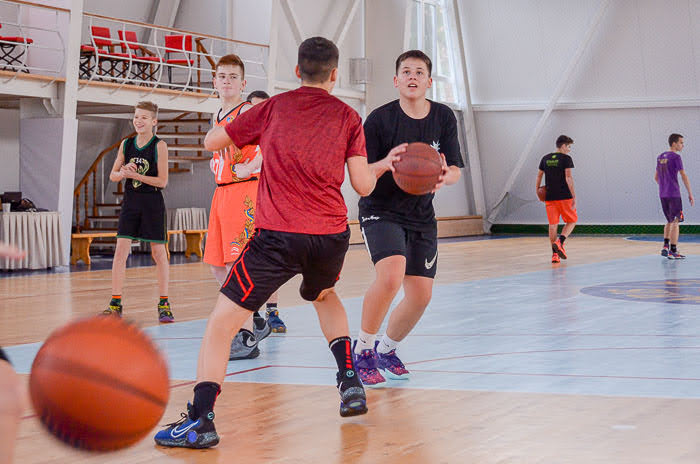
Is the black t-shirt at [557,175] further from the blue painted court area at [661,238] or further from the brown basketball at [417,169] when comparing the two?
the brown basketball at [417,169]

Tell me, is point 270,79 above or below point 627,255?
above

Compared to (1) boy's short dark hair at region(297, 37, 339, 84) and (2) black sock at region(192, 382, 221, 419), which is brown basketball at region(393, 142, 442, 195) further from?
(2) black sock at region(192, 382, 221, 419)

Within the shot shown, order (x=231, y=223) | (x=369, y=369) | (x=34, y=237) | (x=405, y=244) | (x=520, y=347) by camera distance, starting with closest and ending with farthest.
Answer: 1. (x=405, y=244)
2. (x=369, y=369)
3. (x=231, y=223)
4. (x=520, y=347)
5. (x=34, y=237)

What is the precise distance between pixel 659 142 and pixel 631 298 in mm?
14377

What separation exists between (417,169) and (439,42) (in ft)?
64.7

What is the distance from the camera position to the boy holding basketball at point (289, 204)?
3672 millimetres

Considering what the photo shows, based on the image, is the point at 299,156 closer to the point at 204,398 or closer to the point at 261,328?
the point at 204,398

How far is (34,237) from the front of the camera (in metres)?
13.1

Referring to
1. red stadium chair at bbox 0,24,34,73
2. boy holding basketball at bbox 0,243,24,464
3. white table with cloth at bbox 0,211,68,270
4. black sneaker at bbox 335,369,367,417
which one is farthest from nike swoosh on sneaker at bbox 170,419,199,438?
red stadium chair at bbox 0,24,34,73

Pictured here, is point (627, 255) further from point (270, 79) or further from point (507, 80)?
point (507, 80)

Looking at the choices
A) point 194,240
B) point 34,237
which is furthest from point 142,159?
point 194,240

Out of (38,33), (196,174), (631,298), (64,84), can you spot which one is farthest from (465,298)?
(196,174)

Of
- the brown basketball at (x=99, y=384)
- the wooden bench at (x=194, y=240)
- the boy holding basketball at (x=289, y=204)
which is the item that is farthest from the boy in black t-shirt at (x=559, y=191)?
the brown basketball at (x=99, y=384)

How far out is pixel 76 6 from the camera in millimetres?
13742
